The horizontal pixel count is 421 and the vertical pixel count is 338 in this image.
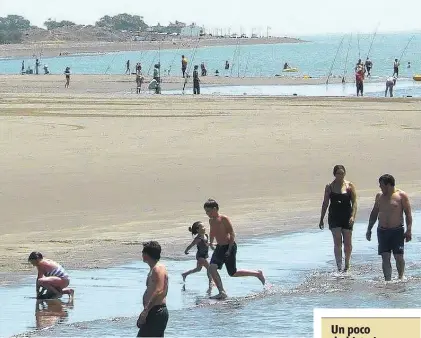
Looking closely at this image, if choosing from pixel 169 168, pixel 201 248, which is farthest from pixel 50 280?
pixel 169 168

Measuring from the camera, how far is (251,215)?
64.8 ft

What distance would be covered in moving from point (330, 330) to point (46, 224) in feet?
37.6

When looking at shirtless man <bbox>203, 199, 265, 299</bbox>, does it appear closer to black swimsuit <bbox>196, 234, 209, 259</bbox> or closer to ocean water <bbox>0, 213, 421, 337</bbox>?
ocean water <bbox>0, 213, 421, 337</bbox>

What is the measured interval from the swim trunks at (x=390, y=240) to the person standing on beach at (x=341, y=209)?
0.78 metres

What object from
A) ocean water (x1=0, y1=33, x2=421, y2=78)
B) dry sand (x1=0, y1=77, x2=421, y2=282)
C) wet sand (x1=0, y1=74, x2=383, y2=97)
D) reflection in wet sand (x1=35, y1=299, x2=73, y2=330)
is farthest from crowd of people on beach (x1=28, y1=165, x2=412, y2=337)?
ocean water (x1=0, y1=33, x2=421, y2=78)

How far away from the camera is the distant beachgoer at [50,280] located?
1359cm

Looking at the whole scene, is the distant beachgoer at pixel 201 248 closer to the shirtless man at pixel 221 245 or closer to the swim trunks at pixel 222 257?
the shirtless man at pixel 221 245

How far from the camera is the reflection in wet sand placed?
1264 cm

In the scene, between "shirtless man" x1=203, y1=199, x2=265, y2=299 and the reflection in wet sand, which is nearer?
the reflection in wet sand

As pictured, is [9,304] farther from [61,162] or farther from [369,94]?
[369,94]

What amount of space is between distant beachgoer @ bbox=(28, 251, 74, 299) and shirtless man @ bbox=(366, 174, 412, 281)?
364 centimetres

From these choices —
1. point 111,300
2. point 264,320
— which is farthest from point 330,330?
point 111,300

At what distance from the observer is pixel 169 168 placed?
81.0 ft

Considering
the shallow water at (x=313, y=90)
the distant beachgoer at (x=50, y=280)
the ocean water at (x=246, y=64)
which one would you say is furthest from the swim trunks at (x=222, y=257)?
the ocean water at (x=246, y=64)
